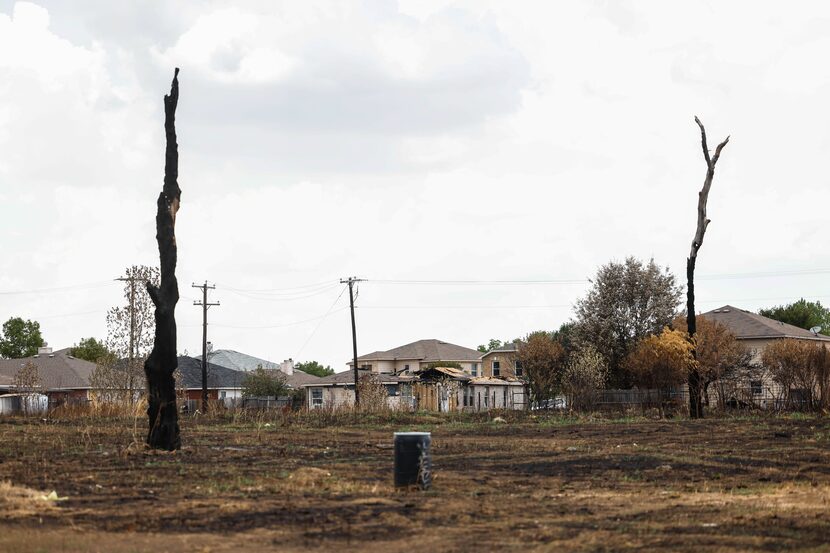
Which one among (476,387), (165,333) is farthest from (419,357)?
(165,333)

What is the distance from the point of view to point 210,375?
85.2 meters

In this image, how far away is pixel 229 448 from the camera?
895 inches

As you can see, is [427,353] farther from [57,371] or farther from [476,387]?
[57,371]

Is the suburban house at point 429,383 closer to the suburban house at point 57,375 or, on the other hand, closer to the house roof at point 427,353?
the house roof at point 427,353

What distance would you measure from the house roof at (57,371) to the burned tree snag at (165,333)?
54.0m

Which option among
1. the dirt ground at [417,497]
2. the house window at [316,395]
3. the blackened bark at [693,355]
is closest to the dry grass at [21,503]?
the dirt ground at [417,497]

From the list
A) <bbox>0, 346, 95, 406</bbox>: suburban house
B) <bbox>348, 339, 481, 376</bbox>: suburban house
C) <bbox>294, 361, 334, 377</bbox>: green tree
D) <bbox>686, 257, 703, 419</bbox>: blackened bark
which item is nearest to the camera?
<bbox>686, 257, 703, 419</bbox>: blackened bark

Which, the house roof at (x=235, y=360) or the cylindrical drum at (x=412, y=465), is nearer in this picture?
the cylindrical drum at (x=412, y=465)

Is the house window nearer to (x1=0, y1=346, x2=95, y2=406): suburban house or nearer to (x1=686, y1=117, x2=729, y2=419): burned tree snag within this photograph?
(x1=0, y1=346, x2=95, y2=406): suburban house

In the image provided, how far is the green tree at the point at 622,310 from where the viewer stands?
2603 inches

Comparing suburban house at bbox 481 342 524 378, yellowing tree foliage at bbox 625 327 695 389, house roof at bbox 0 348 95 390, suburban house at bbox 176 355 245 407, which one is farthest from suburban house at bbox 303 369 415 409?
yellowing tree foliage at bbox 625 327 695 389

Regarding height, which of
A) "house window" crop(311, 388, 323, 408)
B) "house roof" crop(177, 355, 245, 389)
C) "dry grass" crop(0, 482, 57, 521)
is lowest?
"dry grass" crop(0, 482, 57, 521)

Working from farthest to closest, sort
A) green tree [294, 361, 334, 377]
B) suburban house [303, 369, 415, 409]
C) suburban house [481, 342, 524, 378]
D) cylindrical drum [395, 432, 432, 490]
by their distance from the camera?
1. green tree [294, 361, 334, 377]
2. suburban house [481, 342, 524, 378]
3. suburban house [303, 369, 415, 409]
4. cylindrical drum [395, 432, 432, 490]

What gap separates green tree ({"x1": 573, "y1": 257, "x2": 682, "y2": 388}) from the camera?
66.1 meters
